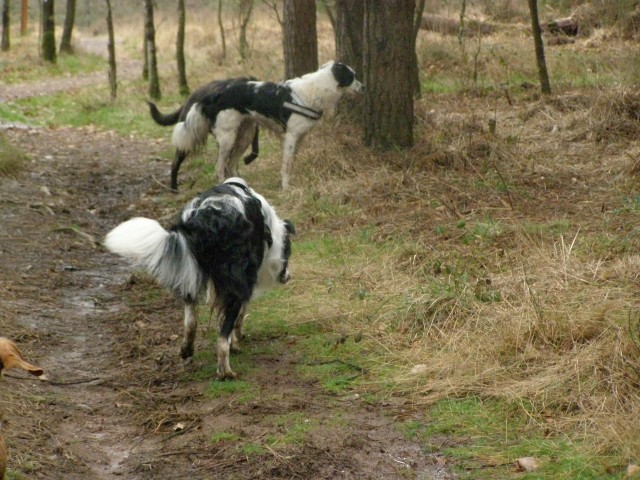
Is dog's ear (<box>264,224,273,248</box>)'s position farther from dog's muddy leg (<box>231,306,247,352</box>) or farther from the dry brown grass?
the dry brown grass

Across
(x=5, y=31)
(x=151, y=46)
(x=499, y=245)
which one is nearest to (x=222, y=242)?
(x=499, y=245)

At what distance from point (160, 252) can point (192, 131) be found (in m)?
6.71

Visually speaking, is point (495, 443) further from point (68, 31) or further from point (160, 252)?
point (68, 31)

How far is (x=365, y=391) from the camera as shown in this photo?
5.90 metres

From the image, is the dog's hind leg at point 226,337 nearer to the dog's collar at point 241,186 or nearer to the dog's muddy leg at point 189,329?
the dog's muddy leg at point 189,329

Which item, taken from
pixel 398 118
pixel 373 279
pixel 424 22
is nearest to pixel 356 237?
pixel 373 279

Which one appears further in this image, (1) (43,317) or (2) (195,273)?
(1) (43,317)

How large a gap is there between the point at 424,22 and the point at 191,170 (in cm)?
965

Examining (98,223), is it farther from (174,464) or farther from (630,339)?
(630,339)

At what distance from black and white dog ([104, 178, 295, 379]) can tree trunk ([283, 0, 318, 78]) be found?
7.60 metres

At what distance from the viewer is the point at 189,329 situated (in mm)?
6457

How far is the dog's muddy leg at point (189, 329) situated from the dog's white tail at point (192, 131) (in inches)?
242

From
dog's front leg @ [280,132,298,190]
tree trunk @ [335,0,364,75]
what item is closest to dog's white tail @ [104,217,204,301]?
dog's front leg @ [280,132,298,190]

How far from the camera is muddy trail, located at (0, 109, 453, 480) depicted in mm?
4977
